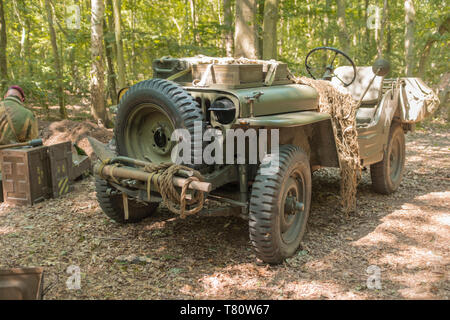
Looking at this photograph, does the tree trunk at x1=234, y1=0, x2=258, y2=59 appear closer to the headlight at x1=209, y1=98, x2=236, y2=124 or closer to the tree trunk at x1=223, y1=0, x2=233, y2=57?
the headlight at x1=209, y1=98, x2=236, y2=124

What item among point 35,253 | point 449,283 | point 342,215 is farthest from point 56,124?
point 449,283

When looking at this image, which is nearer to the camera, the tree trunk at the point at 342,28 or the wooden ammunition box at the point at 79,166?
the wooden ammunition box at the point at 79,166

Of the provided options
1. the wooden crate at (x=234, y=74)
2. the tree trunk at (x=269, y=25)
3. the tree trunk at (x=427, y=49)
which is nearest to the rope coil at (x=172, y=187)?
the wooden crate at (x=234, y=74)

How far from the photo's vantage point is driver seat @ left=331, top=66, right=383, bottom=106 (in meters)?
6.01

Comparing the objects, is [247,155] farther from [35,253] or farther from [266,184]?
[35,253]

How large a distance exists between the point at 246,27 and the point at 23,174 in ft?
15.1

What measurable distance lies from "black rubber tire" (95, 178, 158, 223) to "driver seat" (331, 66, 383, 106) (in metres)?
3.34

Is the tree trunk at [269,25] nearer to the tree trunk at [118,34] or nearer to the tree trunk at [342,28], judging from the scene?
the tree trunk at [118,34]

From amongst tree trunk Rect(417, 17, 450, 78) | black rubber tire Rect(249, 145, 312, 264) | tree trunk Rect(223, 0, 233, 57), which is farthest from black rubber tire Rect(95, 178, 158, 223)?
tree trunk Rect(417, 17, 450, 78)

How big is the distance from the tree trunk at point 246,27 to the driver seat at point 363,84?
1.88m

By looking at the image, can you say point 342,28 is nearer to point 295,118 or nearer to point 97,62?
point 97,62

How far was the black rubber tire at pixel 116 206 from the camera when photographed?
4484 mm

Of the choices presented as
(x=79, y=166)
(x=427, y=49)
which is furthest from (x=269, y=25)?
(x=427, y=49)

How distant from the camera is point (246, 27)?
25.0 ft
